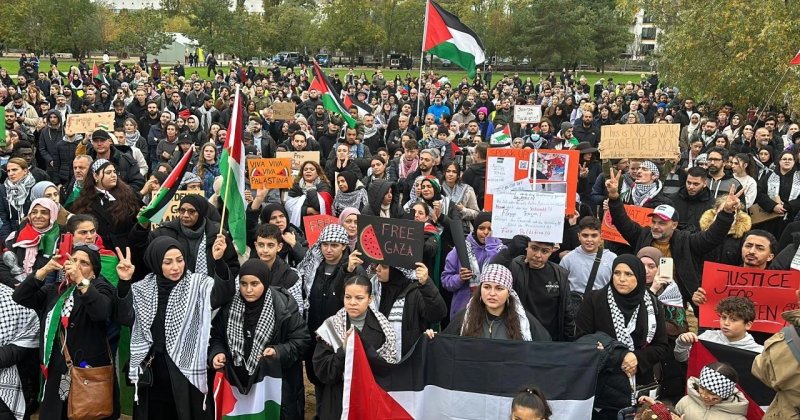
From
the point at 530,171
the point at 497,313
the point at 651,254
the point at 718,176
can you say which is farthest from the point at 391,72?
the point at 497,313

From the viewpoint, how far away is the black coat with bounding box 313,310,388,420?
191 inches

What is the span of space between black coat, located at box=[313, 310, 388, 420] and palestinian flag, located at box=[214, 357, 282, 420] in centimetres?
33

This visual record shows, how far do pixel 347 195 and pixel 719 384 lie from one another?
4.34 metres

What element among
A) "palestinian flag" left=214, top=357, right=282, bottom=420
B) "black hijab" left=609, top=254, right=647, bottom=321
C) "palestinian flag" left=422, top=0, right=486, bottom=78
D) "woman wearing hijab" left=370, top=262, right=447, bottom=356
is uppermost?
"palestinian flag" left=422, top=0, right=486, bottom=78

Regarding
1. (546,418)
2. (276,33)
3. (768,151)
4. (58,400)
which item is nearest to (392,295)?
(546,418)

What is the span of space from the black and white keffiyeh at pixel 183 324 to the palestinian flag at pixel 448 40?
317 inches

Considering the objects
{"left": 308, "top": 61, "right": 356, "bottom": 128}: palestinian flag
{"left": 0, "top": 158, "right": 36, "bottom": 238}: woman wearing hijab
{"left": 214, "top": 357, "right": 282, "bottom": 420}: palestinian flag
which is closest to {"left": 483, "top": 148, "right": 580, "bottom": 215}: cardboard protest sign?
{"left": 214, "top": 357, "right": 282, "bottom": 420}: palestinian flag

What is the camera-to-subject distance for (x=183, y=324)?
16.5 ft

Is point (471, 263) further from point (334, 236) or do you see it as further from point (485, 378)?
point (485, 378)

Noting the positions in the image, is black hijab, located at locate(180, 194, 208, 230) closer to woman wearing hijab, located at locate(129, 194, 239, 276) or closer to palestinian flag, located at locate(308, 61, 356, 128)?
woman wearing hijab, located at locate(129, 194, 239, 276)

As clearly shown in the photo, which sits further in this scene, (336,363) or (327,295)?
(327,295)

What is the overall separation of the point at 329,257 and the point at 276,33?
68612mm

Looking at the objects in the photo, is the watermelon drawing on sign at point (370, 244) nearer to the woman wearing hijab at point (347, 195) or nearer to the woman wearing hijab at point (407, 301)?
the woman wearing hijab at point (407, 301)

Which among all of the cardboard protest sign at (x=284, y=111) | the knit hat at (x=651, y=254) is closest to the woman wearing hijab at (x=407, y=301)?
the knit hat at (x=651, y=254)
